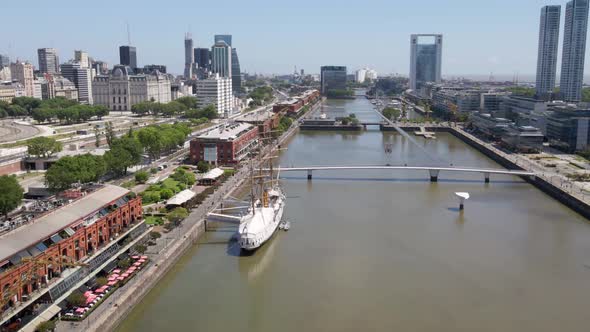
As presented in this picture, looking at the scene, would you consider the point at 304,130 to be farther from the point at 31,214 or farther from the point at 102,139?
the point at 31,214

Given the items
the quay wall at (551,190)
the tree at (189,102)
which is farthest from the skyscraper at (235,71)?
the quay wall at (551,190)

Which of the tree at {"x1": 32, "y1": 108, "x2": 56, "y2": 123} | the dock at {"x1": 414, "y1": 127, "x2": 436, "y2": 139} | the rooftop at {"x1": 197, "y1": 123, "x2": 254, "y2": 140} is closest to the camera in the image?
the rooftop at {"x1": 197, "y1": 123, "x2": 254, "y2": 140}

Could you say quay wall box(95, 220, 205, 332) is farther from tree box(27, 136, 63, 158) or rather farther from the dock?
the dock

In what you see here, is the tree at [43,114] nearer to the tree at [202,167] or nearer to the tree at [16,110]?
the tree at [16,110]

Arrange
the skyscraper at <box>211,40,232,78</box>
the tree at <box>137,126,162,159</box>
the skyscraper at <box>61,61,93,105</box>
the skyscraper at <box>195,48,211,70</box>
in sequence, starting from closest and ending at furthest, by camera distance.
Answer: the tree at <box>137,126,162,159</box> → the skyscraper at <box>61,61,93,105</box> → the skyscraper at <box>211,40,232,78</box> → the skyscraper at <box>195,48,211,70</box>

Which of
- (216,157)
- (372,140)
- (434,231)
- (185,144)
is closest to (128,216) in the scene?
(434,231)

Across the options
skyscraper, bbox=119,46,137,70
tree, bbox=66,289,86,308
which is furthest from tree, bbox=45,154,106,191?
skyscraper, bbox=119,46,137,70

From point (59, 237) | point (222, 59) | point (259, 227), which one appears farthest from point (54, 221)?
point (222, 59)
